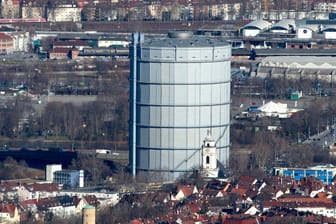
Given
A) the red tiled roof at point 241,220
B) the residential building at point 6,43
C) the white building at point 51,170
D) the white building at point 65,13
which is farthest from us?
the white building at point 65,13

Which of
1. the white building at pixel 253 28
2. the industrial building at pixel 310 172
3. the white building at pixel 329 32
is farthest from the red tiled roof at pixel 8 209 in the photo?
the white building at pixel 253 28

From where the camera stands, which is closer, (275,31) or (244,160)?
(244,160)

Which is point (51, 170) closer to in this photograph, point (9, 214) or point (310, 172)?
point (310, 172)

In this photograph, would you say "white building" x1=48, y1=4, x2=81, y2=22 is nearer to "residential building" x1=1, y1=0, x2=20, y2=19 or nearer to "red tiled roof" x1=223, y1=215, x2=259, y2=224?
"residential building" x1=1, y1=0, x2=20, y2=19

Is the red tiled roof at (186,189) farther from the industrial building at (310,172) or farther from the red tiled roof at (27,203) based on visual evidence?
the industrial building at (310,172)

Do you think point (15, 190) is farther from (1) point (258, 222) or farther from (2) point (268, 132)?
(2) point (268, 132)

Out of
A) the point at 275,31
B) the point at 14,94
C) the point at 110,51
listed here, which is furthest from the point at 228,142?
the point at 275,31

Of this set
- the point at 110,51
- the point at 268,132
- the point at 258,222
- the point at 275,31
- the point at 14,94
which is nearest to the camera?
the point at 258,222

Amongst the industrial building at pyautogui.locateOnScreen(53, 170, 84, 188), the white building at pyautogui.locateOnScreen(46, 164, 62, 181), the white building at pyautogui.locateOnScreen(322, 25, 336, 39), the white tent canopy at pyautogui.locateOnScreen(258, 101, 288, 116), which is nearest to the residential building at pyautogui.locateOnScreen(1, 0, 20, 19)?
the white building at pyautogui.locateOnScreen(322, 25, 336, 39)

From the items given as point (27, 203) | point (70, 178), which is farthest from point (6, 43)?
point (27, 203)
